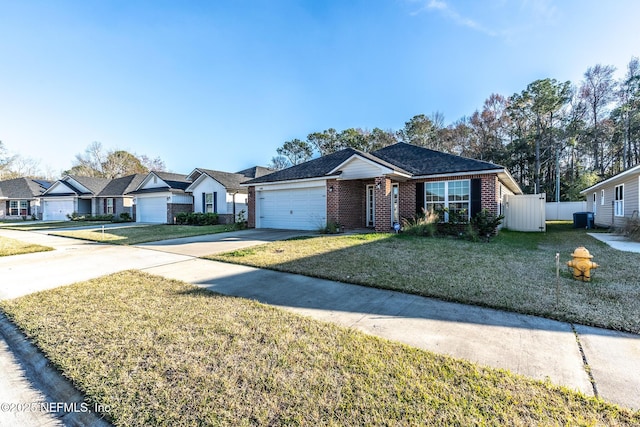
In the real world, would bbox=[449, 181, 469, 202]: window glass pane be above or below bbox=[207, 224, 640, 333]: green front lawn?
above

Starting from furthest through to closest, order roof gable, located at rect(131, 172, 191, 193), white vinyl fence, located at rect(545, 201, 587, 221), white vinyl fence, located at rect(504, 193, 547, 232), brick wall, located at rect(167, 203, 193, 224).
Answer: white vinyl fence, located at rect(545, 201, 587, 221) → roof gable, located at rect(131, 172, 191, 193) → brick wall, located at rect(167, 203, 193, 224) → white vinyl fence, located at rect(504, 193, 547, 232)

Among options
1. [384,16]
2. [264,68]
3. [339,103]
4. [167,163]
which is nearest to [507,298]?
[384,16]

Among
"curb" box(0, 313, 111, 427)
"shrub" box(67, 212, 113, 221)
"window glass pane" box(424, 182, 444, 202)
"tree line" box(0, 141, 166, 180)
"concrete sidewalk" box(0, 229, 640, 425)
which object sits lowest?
"curb" box(0, 313, 111, 427)

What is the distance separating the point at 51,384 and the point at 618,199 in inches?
816

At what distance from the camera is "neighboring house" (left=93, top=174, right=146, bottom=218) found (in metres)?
27.9

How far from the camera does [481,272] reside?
19.2 feet

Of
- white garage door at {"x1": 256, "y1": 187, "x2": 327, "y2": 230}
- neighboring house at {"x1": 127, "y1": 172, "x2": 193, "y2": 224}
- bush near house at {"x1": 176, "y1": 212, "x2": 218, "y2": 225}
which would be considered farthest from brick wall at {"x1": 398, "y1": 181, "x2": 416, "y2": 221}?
neighboring house at {"x1": 127, "y1": 172, "x2": 193, "y2": 224}

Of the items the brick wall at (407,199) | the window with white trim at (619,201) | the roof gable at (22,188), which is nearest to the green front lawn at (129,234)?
the brick wall at (407,199)

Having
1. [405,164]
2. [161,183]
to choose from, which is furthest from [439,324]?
[161,183]

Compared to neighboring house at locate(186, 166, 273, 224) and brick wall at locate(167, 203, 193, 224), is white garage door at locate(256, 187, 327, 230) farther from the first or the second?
brick wall at locate(167, 203, 193, 224)

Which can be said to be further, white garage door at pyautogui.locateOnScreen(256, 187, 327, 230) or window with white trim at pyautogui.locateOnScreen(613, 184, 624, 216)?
white garage door at pyautogui.locateOnScreen(256, 187, 327, 230)

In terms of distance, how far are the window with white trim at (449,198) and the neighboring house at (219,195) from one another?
41.9 ft

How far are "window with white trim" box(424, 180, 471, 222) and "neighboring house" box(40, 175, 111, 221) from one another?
32342 millimetres

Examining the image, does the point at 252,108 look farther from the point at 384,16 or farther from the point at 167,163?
the point at 167,163
